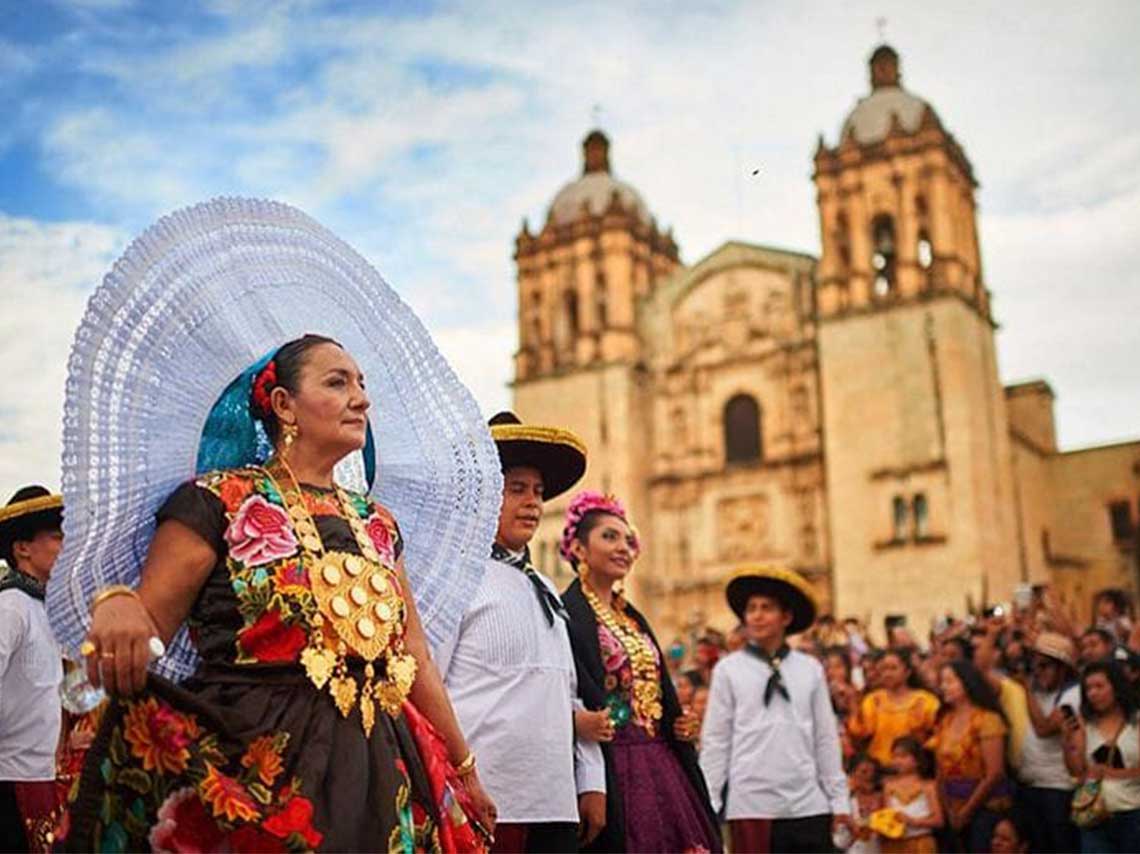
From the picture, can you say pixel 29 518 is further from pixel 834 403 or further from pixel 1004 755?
pixel 834 403

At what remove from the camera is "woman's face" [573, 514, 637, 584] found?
513 cm

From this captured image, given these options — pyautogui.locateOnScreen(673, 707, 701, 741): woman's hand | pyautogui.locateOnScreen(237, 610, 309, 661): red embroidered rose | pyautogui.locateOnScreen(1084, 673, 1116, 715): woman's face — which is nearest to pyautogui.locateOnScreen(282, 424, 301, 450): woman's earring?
pyautogui.locateOnScreen(237, 610, 309, 661): red embroidered rose

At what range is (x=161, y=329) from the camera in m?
2.80

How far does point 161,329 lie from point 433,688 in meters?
1.03

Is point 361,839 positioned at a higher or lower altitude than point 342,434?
lower

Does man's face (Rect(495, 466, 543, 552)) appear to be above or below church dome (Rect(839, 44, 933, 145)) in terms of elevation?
below

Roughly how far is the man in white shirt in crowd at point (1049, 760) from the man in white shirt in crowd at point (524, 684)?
156 inches

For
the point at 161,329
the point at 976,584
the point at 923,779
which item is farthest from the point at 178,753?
the point at 976,584

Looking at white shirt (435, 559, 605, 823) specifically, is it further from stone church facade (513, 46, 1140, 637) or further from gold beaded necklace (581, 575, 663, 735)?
stone church facade (513, 46, 1140, 637)

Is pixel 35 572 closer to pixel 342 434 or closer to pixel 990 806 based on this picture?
pixel 342 434

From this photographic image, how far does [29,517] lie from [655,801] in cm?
261

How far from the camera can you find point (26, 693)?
4.78 meters

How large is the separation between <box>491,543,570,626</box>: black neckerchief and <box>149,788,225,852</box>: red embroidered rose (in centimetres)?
193

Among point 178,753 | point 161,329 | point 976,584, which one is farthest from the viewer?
point 976,584
